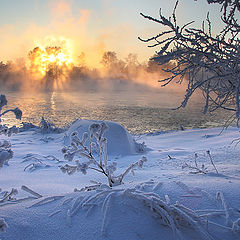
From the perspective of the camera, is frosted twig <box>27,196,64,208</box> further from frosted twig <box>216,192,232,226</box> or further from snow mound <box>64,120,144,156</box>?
snow mound <box>64,120,144,156</box>

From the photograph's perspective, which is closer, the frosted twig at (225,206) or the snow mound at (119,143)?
the frosted twig at (225,206)

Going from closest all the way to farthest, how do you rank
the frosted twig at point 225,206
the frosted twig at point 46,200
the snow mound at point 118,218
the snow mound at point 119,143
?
1. the snow mound at point 118,218
2. the frosted twig at point 225,206
3. the frosted twig at point 46,200
4. the snow mound at point 119,143

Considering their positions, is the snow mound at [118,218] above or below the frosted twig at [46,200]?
above

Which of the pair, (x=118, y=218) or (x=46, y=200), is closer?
(x=118, y=218)

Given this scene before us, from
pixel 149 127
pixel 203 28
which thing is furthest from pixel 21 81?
pixel 203 28

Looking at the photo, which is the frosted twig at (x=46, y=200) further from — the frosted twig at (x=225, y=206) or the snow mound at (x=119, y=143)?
the snow mound at (x=119, y=143)

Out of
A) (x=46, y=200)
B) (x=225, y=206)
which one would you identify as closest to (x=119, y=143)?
(x=46, y=200)

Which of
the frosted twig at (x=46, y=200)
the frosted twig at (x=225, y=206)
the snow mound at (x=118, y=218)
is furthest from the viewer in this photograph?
the frosted twig at (x=46, y=200)

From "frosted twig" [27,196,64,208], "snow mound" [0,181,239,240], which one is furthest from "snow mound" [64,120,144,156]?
"snow mound" [0,181,239,240]

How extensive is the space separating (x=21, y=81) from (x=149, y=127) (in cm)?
4739

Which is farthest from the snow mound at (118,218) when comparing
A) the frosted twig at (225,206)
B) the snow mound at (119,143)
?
the snow mound at (119,143)

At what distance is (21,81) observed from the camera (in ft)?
165

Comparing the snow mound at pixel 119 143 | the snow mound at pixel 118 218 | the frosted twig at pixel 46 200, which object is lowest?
the snow mound at pixel 119 143

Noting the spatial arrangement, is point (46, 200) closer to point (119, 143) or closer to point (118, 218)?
point (118, 218)
